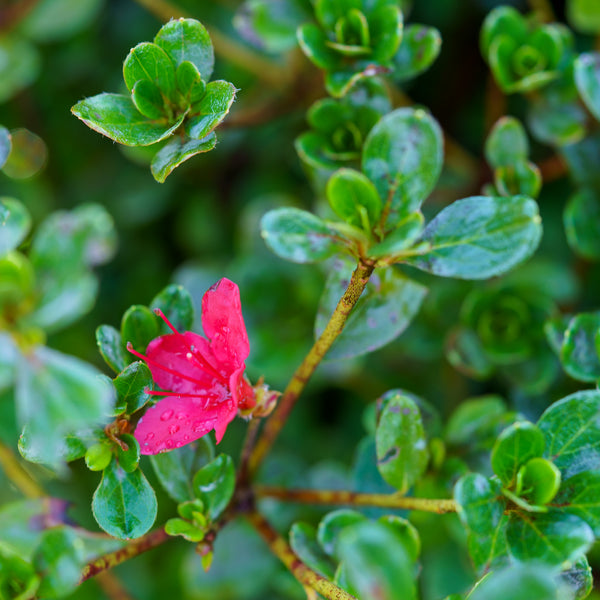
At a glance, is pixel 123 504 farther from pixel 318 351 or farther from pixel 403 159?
pixel 403 159

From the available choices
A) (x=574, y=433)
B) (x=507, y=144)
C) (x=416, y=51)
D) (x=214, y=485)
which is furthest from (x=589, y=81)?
(x=214, y=485)

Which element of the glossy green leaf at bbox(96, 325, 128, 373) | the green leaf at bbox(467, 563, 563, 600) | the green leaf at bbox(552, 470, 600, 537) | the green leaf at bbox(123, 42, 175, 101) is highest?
the green leaf at bbox(123, 42, 175, 101)

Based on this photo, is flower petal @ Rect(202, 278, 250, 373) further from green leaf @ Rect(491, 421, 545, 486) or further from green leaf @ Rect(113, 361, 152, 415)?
green leaf @ Rect(491, 421, 545, 486)

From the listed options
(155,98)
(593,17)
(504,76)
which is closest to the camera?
(155,98)

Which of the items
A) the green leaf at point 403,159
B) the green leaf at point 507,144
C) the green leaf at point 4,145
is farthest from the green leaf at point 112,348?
the green leaf at point 507,144

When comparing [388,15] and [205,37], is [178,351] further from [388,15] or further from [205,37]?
[388,15]

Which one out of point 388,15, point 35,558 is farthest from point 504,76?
point 35,558

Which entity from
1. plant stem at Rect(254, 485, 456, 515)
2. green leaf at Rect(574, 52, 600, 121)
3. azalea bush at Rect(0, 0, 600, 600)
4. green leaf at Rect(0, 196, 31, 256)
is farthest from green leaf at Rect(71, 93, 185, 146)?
green leaf at Rect(574, 52, 600, 121)
